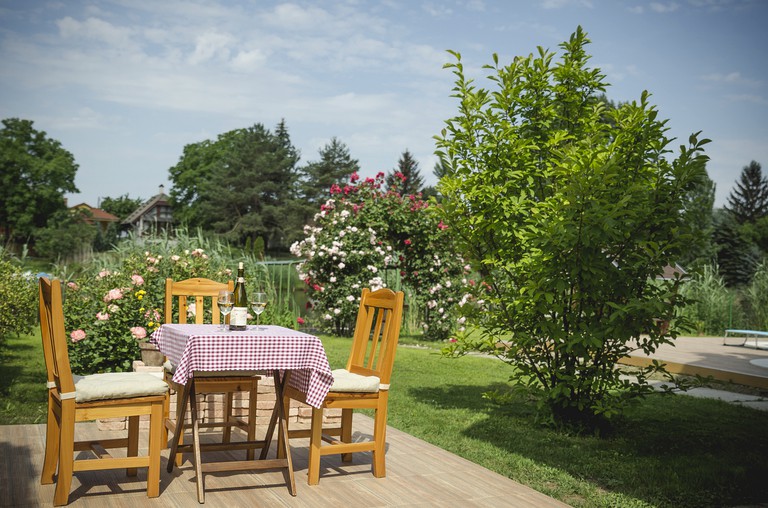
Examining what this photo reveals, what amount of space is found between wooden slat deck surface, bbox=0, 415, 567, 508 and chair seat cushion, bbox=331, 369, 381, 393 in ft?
1.75

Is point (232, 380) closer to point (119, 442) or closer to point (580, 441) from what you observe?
point (119, 442)

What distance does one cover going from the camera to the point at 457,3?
1201 cm

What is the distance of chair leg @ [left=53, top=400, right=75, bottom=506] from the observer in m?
3.28

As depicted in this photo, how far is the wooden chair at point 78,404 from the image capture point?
Answer: 10.9 feet

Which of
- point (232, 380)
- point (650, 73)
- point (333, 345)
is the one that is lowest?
point (333, 345)

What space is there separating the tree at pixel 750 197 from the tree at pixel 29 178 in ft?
160

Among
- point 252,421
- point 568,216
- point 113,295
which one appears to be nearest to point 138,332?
point 113,295

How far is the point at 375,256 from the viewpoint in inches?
476

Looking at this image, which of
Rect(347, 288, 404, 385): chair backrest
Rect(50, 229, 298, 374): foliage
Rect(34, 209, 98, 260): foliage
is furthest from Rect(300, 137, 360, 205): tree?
Rect(347, 288, 404, 385): chair backrest

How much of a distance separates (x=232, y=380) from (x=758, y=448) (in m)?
3.87

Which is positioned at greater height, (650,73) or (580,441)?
(650,73)

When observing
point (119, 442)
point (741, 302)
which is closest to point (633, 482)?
point (119, 442)

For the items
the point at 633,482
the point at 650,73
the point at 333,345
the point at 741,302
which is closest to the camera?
the point at 633,482

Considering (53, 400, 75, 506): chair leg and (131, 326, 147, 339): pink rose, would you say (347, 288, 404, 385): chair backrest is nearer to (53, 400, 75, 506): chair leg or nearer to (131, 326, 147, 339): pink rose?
(53, 400, 75, 506): chair leg
